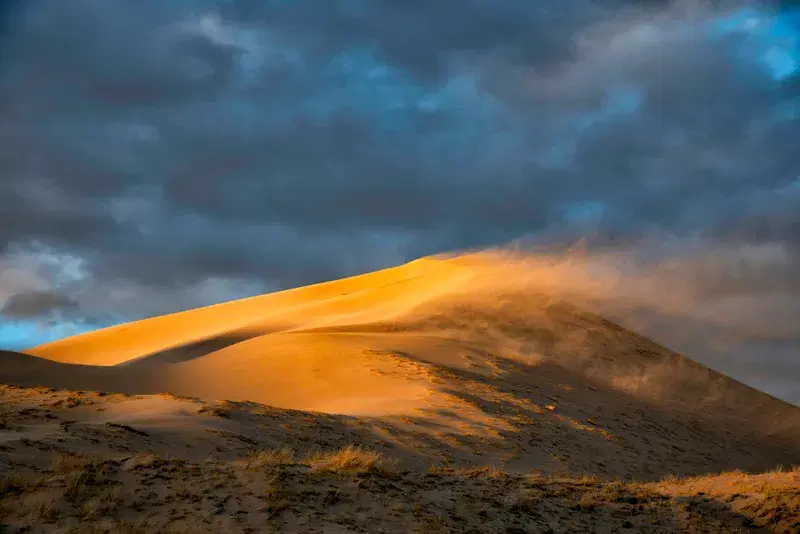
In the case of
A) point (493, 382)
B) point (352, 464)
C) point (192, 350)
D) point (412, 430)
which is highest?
point (192, 350)

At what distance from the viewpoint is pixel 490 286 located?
1748 inches

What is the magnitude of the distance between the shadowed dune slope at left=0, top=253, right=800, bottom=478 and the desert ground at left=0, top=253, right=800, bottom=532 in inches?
4.5

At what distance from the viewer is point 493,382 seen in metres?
27.4

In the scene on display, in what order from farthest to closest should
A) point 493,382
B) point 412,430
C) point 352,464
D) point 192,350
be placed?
point 192,350 → point 493,382 → point 412,430 → point 352,464

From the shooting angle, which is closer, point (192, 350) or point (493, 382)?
point (493, 382)

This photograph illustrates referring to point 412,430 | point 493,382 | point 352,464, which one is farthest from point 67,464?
point 493,382

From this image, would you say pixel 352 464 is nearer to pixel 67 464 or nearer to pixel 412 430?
pixel 67 464

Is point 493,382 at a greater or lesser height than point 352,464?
greater

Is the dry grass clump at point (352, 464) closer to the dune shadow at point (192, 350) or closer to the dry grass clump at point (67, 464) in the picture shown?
the dry grass clump at point (67, 464)

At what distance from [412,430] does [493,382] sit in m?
8.39

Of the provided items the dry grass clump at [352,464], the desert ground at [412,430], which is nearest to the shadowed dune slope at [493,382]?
the desert ground at [412,430]

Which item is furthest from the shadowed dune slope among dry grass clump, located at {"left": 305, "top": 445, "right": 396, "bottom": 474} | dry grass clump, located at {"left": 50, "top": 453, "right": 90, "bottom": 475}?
dry grass clump, located at {"left": 50, "top": 453, "right": 90, "bottom": 475}

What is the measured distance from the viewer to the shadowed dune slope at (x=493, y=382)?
72.2ft

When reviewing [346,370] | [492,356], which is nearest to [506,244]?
[492,356]
